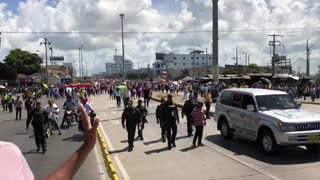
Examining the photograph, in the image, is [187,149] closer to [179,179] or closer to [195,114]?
[195,114]

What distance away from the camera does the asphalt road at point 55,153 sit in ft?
39.1

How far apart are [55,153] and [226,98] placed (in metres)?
6.22

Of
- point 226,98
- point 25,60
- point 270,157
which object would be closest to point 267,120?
point 270,157

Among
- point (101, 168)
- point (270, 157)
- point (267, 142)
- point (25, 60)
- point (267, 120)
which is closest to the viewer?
point (101, 168)

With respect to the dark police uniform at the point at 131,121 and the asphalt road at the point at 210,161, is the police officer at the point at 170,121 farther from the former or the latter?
the dark police uniform at the point at 131,121

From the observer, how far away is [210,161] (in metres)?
13.2

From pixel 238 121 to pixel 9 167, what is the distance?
14597mm

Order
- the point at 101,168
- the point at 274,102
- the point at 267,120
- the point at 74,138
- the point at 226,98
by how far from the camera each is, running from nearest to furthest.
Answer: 1. the point at 101,168
2. the point at 267,120
3. the point at 274,102
4. the point at 226,98
5. the point at 74,138

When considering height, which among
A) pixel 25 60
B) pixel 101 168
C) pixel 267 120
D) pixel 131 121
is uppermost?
pixel 25 60

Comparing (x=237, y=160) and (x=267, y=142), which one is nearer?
(x=237, y=160)

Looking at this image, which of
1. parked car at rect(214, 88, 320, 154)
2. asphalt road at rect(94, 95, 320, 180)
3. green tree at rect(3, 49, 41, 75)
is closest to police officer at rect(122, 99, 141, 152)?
asphalt road at rect(94, 95, 320, 180)

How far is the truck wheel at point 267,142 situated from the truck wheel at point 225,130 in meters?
2.79

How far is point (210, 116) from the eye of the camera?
1025 inches

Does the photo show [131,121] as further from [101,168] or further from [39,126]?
[101,168]
